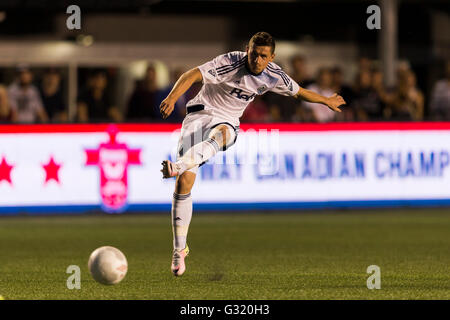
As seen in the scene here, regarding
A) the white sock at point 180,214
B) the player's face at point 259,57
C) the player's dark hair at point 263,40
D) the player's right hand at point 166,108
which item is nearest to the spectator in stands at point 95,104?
the white sock at point 180,214

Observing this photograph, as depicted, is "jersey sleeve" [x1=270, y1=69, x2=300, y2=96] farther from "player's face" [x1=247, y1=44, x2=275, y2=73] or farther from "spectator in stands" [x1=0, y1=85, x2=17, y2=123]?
"spectator in stands" [x1=0, y1=85, x2=17, y2=123]

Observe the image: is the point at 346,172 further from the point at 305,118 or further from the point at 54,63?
the point at 54,63

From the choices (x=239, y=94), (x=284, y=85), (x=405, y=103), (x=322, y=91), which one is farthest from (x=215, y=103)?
(x=405, y=103)

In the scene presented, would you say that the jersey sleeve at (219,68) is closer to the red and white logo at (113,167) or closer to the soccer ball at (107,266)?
the soccer ball at (107,266)

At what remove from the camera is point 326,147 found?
16.3 m

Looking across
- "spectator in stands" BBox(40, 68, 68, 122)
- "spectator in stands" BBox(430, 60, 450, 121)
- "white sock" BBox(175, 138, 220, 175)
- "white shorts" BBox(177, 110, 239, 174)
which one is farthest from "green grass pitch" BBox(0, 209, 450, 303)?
"spectator in stands" BBox(430, 60, 450, 121)

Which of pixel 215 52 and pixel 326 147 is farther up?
pixel 215 52

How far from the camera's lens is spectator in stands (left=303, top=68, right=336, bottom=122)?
54.3 ft

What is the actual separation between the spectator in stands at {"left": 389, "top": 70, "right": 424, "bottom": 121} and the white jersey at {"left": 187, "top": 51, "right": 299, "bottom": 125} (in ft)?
22.9

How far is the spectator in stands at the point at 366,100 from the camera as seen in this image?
55.8ft

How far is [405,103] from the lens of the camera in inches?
673

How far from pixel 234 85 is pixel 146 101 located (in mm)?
7262

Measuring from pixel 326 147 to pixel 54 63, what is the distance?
8.96 meters

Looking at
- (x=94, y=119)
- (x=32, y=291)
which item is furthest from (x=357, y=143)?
(x=32, y=291)
